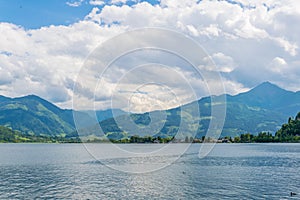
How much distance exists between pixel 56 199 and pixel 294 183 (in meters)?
63.4

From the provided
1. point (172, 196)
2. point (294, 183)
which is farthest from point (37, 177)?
point (294, 183)

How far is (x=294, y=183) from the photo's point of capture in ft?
298

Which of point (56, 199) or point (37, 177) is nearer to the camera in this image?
point (56, 199)

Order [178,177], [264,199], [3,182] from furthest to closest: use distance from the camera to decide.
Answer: [178,177], [3,182], [264,199]

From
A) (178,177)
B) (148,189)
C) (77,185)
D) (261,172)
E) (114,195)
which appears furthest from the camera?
(261,172)

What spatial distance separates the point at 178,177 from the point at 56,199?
144 ft

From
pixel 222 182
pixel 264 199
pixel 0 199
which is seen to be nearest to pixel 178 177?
pixel 222 182

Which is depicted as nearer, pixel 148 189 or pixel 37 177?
pixel 148 189

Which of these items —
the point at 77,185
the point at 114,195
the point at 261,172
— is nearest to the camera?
the point at 114,195

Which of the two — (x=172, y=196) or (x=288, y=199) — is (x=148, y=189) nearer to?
(x=172, y=196)

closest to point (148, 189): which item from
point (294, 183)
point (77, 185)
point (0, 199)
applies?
point (77, 185)

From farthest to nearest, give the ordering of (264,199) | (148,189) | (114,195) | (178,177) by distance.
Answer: (178,177), (148,189), (114,195), (264,199)

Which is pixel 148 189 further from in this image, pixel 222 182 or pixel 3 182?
Answer: pixel 3 182

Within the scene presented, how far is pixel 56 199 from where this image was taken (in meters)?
71.8
